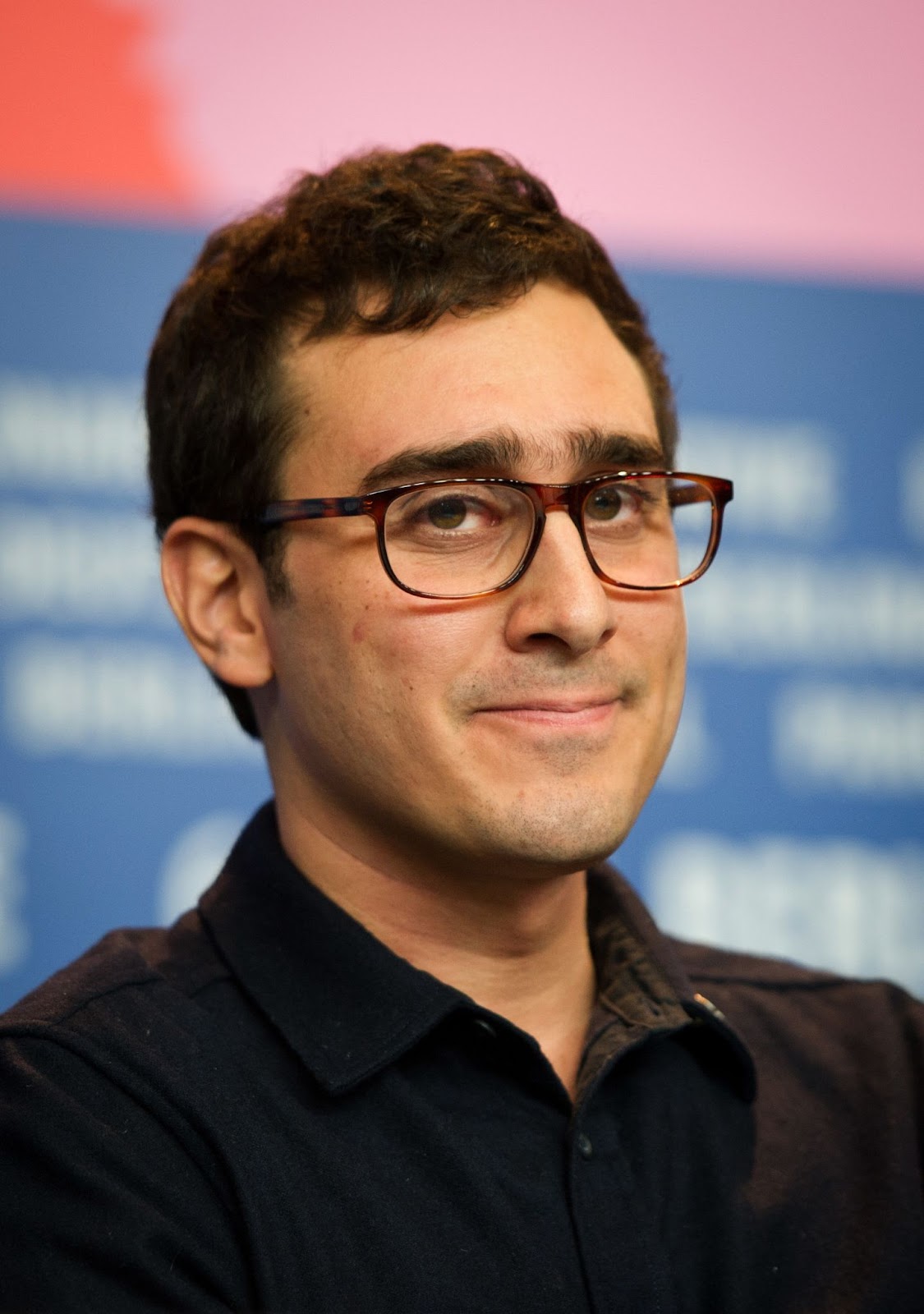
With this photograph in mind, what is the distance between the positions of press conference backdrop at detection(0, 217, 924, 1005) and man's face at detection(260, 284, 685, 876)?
1.08 m

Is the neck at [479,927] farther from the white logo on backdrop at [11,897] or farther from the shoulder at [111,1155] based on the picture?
the white logo on backdrop at [11,897]

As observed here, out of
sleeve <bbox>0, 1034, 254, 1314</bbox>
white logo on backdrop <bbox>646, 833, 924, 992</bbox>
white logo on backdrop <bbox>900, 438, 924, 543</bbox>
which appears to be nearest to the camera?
sleeve <bbox>0, 1034, 254, 1314</bbox>

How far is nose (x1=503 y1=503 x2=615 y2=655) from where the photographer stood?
1465 mm

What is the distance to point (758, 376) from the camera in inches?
117

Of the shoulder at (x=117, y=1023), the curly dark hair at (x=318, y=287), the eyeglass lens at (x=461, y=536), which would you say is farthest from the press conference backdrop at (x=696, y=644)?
the eyeglass lens at (x=461, y=536)

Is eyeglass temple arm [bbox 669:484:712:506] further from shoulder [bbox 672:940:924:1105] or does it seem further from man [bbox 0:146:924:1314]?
shoulder [bbox 672:940:924:1105]

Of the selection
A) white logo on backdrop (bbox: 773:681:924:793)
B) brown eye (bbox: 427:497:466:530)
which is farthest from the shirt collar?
white logo on backdrop (bbox: 773:681:924:793)

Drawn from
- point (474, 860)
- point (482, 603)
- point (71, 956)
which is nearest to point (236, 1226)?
point (474, 860)

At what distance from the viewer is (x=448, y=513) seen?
1531 mm

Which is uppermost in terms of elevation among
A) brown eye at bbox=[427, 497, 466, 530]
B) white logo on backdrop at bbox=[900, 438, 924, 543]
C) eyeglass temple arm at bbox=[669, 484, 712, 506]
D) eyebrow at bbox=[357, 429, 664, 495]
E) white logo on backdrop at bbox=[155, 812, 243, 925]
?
white logo on backdrop at bbox=[900, 438, 924, 543]

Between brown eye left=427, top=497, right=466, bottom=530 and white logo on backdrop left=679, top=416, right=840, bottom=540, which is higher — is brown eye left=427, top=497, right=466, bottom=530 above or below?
below

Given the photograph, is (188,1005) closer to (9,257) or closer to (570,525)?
(570,525)

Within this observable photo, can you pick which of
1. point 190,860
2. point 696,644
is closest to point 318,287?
point 190,860

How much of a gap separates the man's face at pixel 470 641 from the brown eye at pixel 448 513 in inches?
1.2
